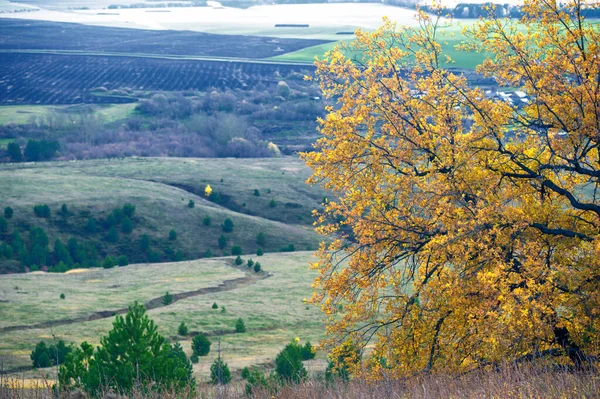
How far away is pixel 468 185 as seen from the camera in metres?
20.0

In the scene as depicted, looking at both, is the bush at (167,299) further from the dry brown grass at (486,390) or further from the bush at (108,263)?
the dry brown grass at (486,390)

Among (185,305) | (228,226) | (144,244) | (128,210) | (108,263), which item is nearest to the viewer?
(185,305)

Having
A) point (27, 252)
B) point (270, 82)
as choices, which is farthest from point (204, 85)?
point (27, 252)

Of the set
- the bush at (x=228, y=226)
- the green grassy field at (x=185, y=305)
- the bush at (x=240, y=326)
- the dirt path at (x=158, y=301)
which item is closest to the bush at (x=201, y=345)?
the green grassy field at (x=185, y=305)

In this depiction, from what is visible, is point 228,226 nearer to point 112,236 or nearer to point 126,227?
point 126,227

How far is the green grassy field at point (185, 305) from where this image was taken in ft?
147

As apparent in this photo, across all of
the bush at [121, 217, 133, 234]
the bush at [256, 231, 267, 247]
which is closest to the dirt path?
the bush at [256, 231, 267, 247]

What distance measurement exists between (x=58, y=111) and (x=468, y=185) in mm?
Result: 157544

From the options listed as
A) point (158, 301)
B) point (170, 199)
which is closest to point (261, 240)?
point (170, 199)

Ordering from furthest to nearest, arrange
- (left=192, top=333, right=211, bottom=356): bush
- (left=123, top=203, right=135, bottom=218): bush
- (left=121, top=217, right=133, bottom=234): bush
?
(left=123, top=203, right=135, bottom=218): bush, (left=121, top=217, right=133, bottom=234): bush, (left=192, top=333, right=211, bottom=356): bush

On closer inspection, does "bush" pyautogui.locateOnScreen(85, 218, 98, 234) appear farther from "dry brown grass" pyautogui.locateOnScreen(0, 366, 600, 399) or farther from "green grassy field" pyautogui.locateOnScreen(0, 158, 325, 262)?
"dry brown grass" pyautogui.locateOnScreen(0, 366, 600, 399)

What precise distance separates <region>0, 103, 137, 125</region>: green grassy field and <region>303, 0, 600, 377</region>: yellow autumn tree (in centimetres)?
14487

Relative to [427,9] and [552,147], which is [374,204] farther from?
[427,9]

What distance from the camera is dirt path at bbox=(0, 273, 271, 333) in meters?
48.2
